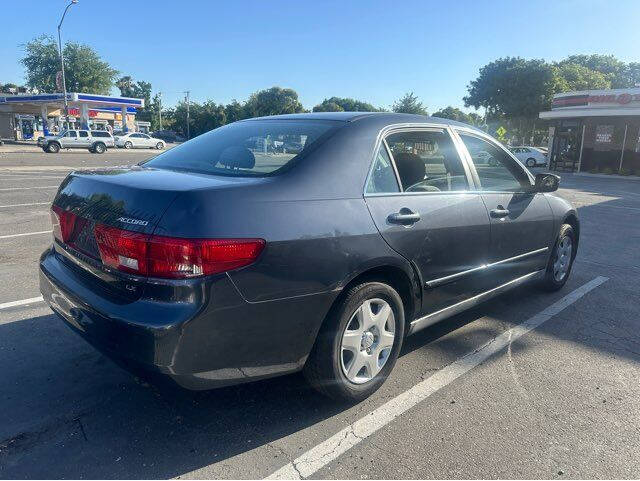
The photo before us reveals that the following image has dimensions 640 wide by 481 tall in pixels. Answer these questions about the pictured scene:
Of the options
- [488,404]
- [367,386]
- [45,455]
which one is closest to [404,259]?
[367,386]

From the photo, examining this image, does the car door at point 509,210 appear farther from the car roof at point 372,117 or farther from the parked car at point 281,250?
the car roof at point 372,117

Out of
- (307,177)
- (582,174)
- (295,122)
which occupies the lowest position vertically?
(582,174)

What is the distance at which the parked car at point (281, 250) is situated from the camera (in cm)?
225

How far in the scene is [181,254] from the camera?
221 cm

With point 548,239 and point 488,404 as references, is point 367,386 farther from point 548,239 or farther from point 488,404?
point 548,239

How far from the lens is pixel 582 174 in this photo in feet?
97.5

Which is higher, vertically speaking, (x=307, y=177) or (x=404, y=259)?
(x=307, y=177)

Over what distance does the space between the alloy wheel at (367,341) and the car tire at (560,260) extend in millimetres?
2620

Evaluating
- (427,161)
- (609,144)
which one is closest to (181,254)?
(427,161)

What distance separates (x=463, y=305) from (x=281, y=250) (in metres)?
1.87

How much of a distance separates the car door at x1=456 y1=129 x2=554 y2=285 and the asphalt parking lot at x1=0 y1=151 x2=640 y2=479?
0.60 meters

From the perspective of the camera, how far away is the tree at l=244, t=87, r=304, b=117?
8388cm

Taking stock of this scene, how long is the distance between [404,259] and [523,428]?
116 cm

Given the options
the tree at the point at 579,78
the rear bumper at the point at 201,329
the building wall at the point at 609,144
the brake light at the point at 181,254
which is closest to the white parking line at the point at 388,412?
the rear bumper at the point at 201,329
